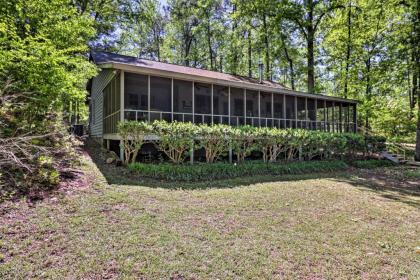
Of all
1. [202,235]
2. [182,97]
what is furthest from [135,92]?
[202,235]

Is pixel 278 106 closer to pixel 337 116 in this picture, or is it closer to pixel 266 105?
pixel 266 105

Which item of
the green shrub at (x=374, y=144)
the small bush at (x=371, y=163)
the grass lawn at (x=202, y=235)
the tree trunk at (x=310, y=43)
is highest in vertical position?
the tree trunk at (x=310, y=43)

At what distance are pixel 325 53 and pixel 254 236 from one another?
25468mm

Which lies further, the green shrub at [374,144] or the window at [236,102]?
the green shrub at [374,144]

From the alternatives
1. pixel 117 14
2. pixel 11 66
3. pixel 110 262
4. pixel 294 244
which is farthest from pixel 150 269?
pixel 117 14

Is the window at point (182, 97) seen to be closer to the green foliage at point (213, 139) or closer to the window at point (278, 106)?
the green foliage at point (213, 139)

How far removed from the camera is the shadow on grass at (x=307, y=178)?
23.9 feet

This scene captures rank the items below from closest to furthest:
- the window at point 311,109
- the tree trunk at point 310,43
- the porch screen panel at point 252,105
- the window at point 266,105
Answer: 1. the porch screen panel at point 252,105
2. the window at point 266,105
3. the window at point 311,109
4. the tree trunk at point 310,43

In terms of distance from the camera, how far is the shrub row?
8375mm

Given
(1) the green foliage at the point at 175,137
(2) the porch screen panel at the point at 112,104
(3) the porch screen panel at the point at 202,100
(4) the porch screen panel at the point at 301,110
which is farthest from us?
(4) the porch screen panel at the point at 301,110

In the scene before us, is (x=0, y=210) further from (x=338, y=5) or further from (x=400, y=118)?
(x=338, y=5)

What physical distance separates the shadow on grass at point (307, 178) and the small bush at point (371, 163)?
5.65 feet

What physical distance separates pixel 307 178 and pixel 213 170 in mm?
3657

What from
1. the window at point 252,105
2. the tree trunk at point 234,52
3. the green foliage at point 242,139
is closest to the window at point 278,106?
the window at point 252,105
